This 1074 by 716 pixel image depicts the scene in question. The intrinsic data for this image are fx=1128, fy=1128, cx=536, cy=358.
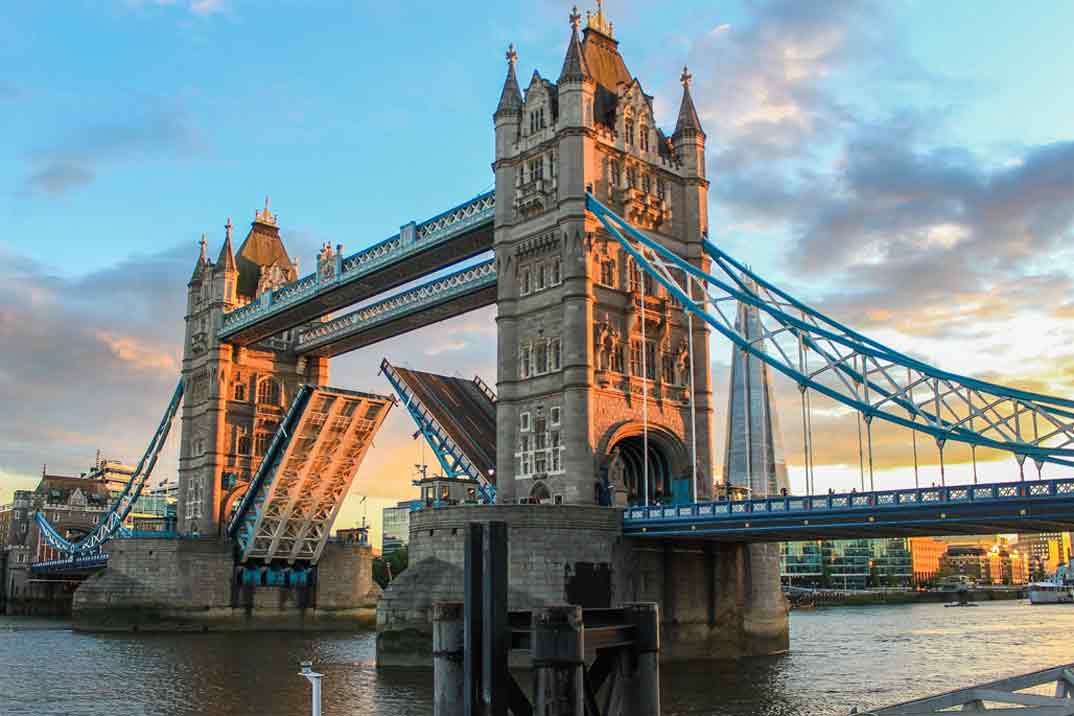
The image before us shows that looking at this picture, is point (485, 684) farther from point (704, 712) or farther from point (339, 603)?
point (339, 603)

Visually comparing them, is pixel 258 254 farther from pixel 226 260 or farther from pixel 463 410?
pixel 463 410

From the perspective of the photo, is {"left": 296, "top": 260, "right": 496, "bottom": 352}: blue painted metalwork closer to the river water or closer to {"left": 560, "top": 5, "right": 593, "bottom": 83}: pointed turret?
{"left": 560, "top": 5, "right": 593, "bottom": 83}: pointed turret

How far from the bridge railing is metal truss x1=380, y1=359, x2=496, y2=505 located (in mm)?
12358

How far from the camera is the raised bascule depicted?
4019 centimetres

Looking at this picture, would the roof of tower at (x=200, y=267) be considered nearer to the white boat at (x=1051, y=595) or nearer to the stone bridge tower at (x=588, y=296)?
the stone bridge tower at (x=588, y=296)

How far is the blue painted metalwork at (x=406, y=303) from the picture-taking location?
54.6m

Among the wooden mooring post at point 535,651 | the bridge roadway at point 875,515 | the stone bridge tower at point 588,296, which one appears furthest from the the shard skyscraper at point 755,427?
the wooden mooring post at point 535,651

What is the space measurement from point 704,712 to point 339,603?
4856 cm

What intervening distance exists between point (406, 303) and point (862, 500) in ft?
99.7

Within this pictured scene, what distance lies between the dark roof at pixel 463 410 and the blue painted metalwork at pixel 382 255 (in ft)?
20.0

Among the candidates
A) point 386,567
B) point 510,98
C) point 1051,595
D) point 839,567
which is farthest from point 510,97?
point 839,567

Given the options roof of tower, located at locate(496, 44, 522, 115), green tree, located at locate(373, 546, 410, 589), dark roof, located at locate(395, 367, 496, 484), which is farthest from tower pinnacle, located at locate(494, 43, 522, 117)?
green tree, located at locate(373, 546, 410, 589)

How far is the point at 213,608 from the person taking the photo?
226ft

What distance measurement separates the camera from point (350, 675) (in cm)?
4056
